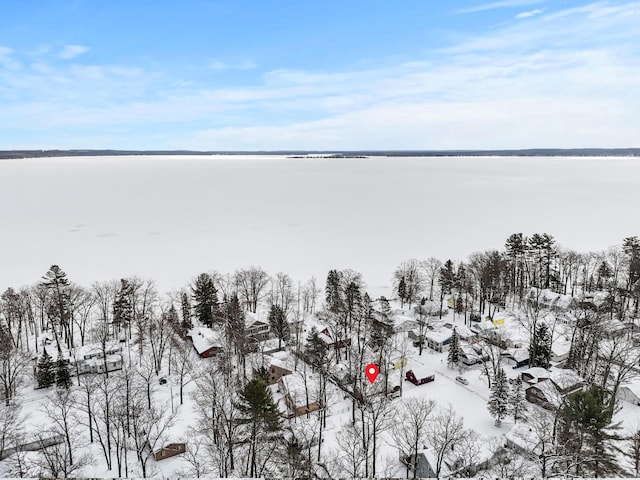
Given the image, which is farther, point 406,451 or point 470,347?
point 470,347

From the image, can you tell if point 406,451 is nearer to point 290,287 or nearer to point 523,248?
point 290,287

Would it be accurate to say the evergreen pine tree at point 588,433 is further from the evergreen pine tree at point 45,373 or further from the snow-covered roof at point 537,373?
the evergreen pine tree at point 45,373

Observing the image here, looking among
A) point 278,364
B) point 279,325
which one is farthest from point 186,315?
point 278,364

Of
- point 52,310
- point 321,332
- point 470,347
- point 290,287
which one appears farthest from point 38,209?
point 470,347

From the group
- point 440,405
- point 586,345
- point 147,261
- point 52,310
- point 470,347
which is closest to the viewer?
point 440,405

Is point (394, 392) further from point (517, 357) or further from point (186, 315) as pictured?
point (186, 315)

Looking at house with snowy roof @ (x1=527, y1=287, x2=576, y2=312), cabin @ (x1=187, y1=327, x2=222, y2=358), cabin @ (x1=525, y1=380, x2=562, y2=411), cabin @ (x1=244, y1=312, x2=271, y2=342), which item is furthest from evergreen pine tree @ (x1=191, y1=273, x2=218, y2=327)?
house with snowy roof @ (x1=527, y1=287, x2=576, y2=312)
